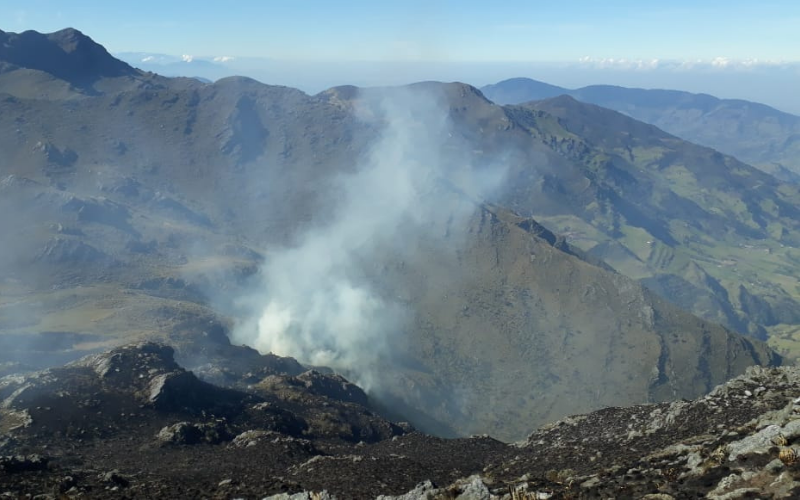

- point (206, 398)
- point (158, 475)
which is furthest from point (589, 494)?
point (206, 398)

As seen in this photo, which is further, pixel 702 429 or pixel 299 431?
pixel 299 431

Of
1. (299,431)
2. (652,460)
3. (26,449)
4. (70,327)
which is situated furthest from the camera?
(70,327)

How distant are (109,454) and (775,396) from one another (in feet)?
195

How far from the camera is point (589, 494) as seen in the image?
28.0 meters

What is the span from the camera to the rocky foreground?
2903cm

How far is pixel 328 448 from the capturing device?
232ft

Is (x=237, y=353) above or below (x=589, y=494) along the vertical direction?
below

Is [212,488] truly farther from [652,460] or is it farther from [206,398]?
[206,398]

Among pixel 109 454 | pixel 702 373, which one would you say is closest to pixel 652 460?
pixel 109 454

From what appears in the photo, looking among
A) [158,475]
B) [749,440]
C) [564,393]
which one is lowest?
[564,393]

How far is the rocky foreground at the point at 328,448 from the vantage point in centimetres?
2903

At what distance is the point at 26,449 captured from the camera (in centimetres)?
6116

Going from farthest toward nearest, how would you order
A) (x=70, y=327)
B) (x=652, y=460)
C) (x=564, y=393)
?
(x=564, y=393) → (x=70, y=327) → (x=652, y=460)

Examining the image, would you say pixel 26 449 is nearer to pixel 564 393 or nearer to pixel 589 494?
pixel 589 494
